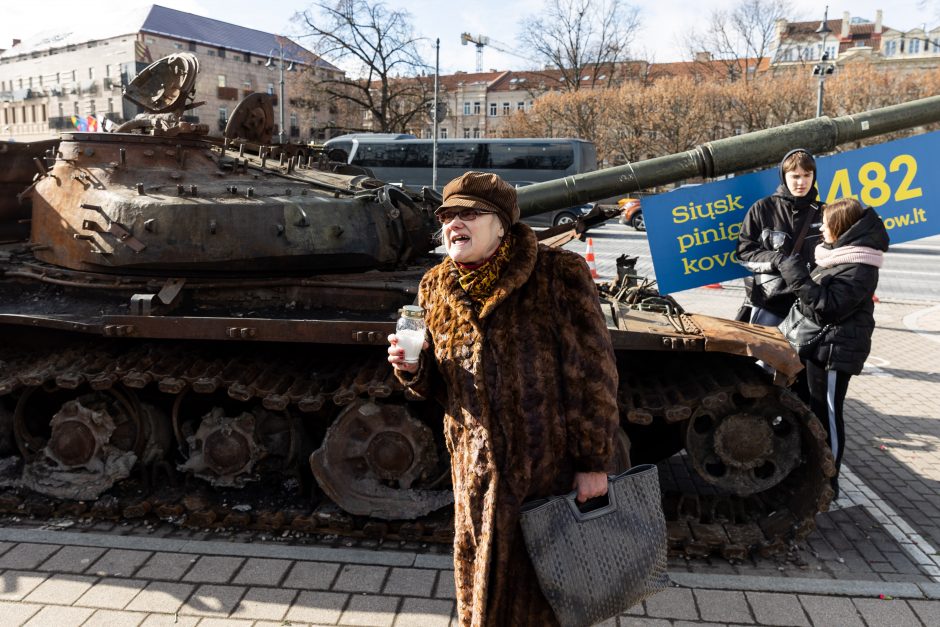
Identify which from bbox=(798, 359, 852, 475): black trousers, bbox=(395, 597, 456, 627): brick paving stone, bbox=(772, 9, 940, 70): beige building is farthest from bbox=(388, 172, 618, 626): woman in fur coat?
bbox=(772, 9, 940, 70): beige building

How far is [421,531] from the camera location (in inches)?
180

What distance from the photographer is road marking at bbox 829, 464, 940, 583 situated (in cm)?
432

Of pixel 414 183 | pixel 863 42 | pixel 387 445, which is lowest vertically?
pixel 387 445

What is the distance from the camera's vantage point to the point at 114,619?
3.70 meters

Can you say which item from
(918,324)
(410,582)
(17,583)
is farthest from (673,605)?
(918,324)

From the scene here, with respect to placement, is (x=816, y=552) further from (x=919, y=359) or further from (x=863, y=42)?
(x=863, y=42)

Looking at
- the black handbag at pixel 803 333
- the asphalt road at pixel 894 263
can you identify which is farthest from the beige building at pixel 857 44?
the black handbag at pixel 803 333

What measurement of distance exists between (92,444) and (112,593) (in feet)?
4.24

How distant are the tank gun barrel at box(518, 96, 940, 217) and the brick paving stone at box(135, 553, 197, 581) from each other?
11.7 feet

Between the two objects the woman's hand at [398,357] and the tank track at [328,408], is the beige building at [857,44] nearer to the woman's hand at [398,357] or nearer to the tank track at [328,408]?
the tank track at [328,408]

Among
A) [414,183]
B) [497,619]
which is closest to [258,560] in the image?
[497,619]

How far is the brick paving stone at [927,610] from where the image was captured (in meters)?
3.71

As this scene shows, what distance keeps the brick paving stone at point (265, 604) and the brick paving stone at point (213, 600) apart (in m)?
0.04

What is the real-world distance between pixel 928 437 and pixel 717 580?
350cm
